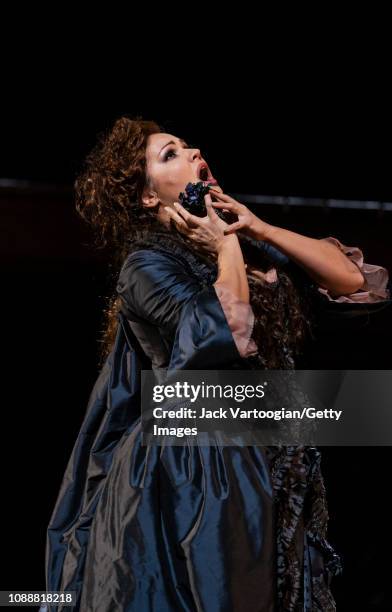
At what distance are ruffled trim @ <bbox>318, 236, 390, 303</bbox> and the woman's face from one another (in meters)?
0.26

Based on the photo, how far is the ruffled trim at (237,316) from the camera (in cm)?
104

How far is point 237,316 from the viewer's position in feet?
3.43

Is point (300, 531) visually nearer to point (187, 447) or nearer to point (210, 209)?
point (187, 447)

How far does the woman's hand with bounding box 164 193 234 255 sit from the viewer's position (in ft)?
3.80

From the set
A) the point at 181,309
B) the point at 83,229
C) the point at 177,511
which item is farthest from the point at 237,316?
the point at 83,229

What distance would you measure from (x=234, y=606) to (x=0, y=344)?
1.86 m

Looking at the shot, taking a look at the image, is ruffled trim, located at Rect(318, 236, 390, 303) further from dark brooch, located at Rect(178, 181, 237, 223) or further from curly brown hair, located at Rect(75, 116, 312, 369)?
dark brooch, located at Rect(178, 181, 237, 223)

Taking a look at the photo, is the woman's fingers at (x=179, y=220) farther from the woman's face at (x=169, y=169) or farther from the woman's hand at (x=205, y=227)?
the woman's face at (x=169, y=169)

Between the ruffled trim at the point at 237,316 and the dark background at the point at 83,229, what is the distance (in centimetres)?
113

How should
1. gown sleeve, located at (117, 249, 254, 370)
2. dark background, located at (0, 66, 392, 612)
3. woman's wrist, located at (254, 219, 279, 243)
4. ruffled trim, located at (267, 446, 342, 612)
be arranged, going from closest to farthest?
gown sleeve, located at (117, 249, 254, 370) < ruffled trim, located at (267, 446, 342, 612) < woman's wrist, located at (254, 219, 279, 243) < dark background, located at (0, 66, 392, 612)

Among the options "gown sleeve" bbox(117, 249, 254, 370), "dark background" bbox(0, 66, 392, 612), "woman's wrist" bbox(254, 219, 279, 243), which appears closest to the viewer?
"gown sleeve" bbox(117, 249, 254, 370)

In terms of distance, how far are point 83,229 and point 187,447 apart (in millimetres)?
2321

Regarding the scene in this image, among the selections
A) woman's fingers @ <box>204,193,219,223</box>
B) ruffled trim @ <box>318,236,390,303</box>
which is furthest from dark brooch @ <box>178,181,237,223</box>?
ruffled trim @ <box>318,236,390,303</box>

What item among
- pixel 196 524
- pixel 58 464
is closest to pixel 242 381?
pixel 196 524
